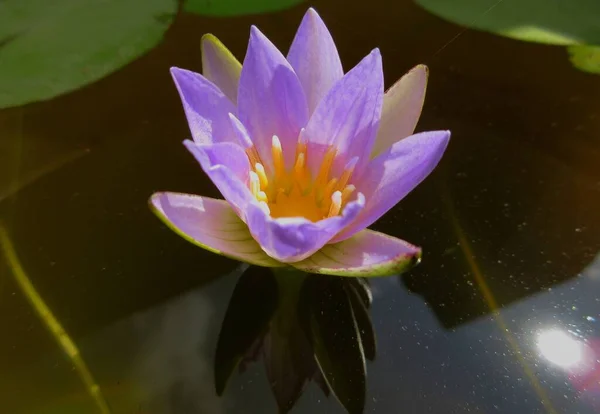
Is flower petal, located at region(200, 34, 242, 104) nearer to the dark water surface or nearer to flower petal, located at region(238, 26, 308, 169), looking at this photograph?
flower petal, located at region(238, 26, 308, 169)

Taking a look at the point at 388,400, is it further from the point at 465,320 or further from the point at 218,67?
the point at 218,67

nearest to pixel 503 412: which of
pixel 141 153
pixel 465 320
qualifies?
pixel 465 320

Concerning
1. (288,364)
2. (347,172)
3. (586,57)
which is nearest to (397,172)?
(347,172)

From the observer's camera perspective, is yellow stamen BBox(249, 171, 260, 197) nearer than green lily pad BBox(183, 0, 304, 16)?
Yes

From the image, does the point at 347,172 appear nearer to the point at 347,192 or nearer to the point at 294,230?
the point at 347,192

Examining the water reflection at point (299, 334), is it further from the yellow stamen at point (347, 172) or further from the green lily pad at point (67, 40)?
the green lily pad at point (67, 40)

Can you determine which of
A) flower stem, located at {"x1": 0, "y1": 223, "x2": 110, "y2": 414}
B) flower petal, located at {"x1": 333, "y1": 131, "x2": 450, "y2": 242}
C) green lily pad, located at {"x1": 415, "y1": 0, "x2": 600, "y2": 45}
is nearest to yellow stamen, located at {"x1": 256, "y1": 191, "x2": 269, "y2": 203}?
flower petal, located at {"x1": 333, "y1": 131, "x2": 450, "y2": 242}
